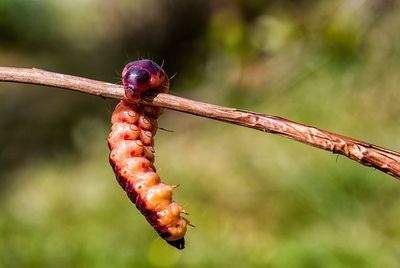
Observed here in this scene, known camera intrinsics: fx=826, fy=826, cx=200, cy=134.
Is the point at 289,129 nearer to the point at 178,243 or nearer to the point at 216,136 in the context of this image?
the point at 178,243

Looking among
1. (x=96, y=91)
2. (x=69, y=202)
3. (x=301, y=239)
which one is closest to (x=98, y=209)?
(x=69, y=202)

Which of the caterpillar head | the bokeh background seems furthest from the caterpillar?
the bokeh background

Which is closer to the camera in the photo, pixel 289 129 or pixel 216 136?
pixel 289 129

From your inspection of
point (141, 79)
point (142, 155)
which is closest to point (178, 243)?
point (142, 155)

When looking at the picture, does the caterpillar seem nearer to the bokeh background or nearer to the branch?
the branch

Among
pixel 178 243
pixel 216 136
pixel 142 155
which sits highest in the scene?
pixel 216 136

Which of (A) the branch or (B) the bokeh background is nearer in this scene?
(A) the branch

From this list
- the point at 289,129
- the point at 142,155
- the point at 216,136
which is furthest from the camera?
the point at 216,136
